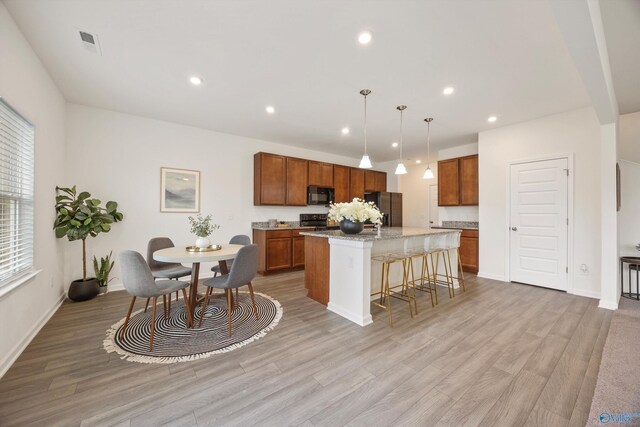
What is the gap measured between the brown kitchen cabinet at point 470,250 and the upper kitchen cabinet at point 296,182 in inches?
136

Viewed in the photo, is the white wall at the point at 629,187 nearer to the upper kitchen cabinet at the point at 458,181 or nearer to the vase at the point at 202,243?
the upper kitchen cabinet at the point at 458,181

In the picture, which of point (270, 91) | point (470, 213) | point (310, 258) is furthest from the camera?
point (470, 213)

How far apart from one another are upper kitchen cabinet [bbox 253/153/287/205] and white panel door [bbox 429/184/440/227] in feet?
14.5

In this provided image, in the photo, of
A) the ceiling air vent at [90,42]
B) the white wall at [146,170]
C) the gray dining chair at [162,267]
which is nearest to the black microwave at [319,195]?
the white wall at [146,170]

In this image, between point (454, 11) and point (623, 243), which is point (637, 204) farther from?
point (454, 11)

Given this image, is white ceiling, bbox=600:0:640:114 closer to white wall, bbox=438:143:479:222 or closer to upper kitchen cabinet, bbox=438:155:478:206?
upper kitchen cabinet, bbox=438:155:478:206

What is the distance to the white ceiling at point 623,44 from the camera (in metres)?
2.04

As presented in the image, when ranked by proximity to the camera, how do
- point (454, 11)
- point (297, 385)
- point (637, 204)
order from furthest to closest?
point (637, 204)
point (454, 11)
point (297, 385)

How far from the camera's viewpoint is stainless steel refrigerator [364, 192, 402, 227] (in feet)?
21.9

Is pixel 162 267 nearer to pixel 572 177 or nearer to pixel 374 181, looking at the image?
pixel 374 181

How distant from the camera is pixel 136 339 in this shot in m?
2.41

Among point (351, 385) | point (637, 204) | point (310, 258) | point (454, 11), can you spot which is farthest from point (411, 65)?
point (637, 204)

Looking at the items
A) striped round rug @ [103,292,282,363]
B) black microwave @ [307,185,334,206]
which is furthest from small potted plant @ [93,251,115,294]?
black microwave @ [307,185,334,206]

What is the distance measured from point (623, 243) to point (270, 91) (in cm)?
580
